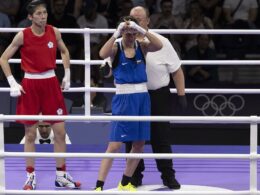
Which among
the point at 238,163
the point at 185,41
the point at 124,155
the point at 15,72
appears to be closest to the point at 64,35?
the point at 15,72

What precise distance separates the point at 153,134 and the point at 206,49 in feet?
13.2

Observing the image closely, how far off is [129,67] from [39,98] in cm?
89

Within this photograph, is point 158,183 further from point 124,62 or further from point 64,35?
point 64,35

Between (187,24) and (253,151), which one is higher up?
(187,24)

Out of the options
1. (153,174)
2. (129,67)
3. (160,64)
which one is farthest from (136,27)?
(153,174)

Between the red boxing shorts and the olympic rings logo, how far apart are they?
3.68 m

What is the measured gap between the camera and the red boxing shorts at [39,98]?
716cm

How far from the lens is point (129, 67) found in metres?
6.71

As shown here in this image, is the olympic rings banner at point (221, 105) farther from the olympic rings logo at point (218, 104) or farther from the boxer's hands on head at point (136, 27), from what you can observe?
A: the boxer's hands on head at point (136, 27)

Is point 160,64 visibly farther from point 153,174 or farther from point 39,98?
point 153,174

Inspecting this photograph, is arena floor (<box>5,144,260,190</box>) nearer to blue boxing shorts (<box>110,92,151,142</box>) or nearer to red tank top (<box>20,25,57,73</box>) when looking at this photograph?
blue boxing shorts (<box>110,92,151,142</box>)

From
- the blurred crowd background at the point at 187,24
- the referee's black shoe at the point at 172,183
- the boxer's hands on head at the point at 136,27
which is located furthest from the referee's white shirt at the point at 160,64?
the blurred crowd background at the point at 187,24

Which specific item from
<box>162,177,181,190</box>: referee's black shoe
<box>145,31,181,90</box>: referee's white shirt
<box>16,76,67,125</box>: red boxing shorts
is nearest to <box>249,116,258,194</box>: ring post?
<box>162,177,181,190</box>: referee's black shoe

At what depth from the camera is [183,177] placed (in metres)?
7.61
